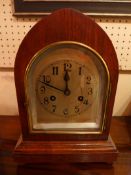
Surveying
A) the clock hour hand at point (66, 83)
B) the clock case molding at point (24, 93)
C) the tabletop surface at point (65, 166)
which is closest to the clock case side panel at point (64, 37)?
the clock case molding at point (24, 93)

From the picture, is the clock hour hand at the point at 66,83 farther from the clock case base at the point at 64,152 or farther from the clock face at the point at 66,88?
the clock case base at the point at 64,152

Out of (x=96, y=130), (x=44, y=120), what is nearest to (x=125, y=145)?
(x=96, y=130)

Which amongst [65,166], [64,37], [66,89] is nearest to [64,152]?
[65,166]

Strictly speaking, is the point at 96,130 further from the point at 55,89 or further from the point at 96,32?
the point at 96,32

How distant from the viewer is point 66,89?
0.60 m

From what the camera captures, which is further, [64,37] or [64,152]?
[64,152]

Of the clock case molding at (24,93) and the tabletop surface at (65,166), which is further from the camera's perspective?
the tabletop surface at (65,166)

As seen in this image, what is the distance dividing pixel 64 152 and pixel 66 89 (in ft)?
0.58

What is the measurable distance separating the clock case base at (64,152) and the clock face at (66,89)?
1.6 inches

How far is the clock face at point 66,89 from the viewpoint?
556 millimetres

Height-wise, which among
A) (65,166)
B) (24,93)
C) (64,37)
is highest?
(64,37)

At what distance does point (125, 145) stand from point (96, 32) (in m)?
0.40

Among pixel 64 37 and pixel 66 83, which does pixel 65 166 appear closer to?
pixel 66 83

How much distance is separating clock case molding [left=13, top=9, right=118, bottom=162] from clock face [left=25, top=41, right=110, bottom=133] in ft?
0.05
